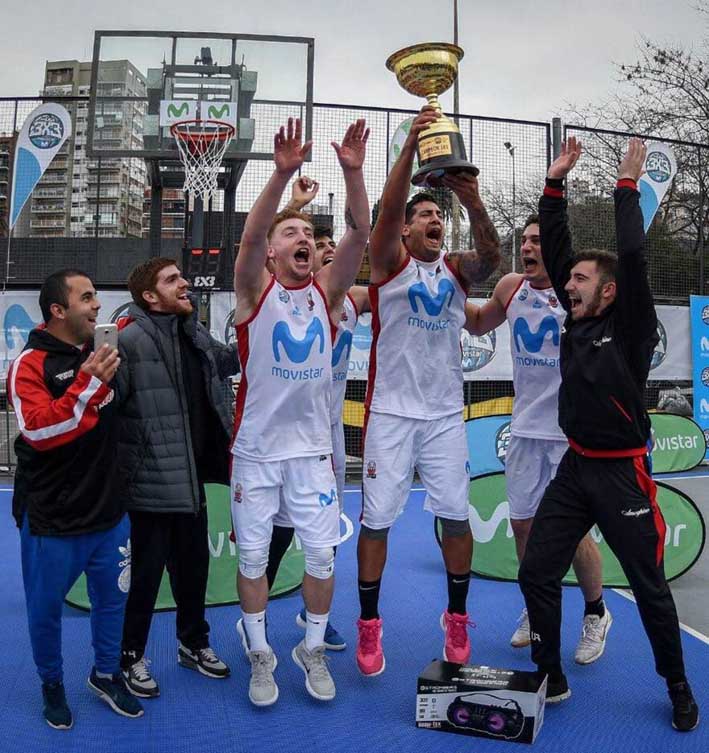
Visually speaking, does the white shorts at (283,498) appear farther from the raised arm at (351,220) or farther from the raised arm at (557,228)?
the raised arm at (557,228)

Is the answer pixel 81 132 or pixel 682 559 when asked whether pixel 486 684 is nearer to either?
pixel 682 559

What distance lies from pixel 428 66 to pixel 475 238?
86cm

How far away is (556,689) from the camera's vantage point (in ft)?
10.9

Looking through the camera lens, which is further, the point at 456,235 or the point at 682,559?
the point at 456,235

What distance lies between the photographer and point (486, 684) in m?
3.05

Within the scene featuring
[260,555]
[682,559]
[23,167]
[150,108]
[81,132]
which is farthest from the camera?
[81,132]

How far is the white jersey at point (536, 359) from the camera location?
393 centimetres

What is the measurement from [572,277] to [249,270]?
146 centimetres

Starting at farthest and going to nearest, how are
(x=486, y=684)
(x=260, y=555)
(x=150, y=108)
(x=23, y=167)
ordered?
(x=150, y=108) → (x=23, y=167) → (x=260, y=555) → (x=486, y=684)

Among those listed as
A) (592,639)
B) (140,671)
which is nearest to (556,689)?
(592,639)

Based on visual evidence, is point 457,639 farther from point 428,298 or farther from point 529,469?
point 428,298

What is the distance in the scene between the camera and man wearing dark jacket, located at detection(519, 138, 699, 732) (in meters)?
3.08

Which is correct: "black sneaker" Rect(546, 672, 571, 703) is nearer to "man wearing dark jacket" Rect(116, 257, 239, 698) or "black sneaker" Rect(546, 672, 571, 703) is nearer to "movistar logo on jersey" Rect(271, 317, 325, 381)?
"man wearing dark jacket" Rect(116, 257, 239, 698)

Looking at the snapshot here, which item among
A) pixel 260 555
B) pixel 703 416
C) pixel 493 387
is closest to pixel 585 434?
pixel 260 555
